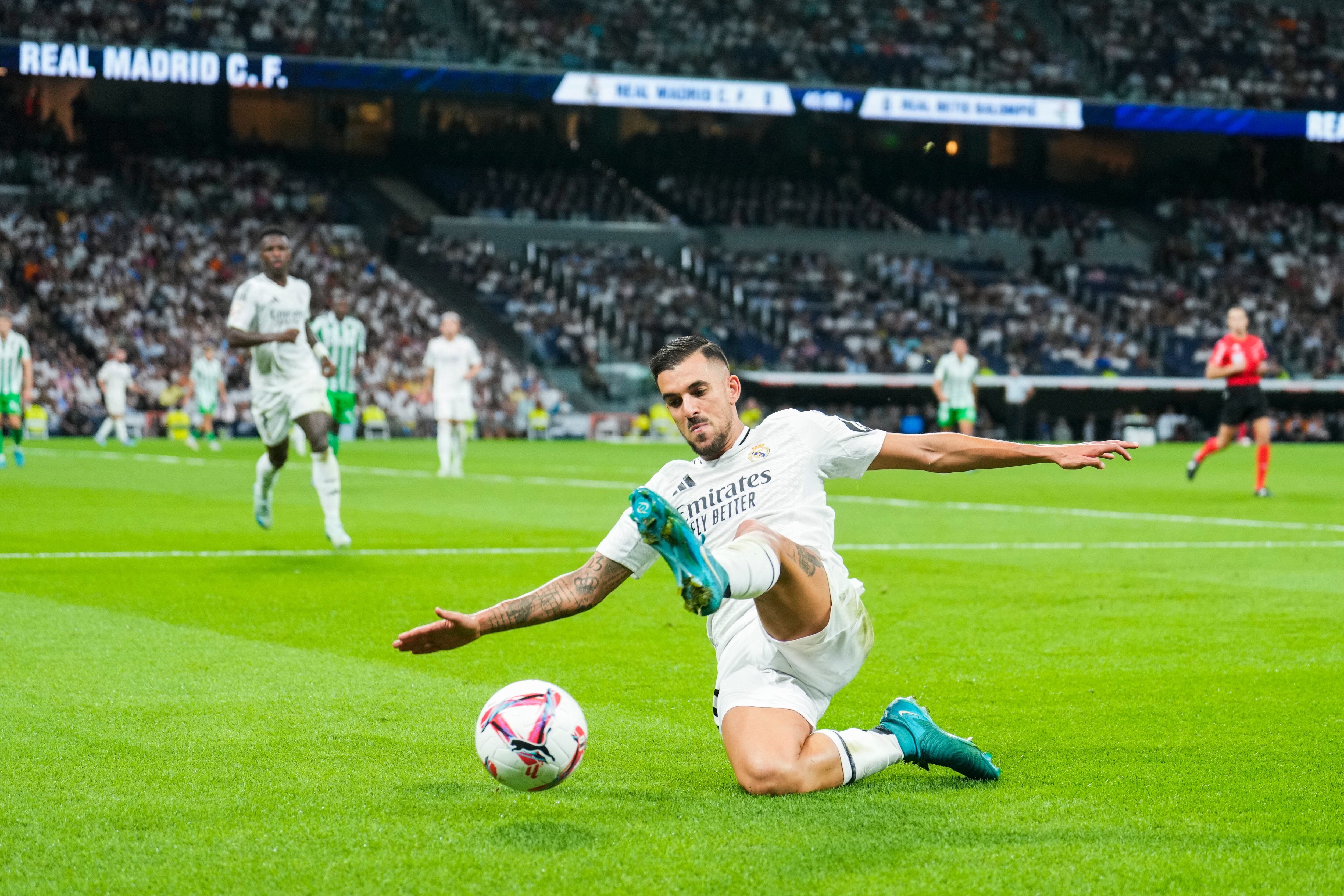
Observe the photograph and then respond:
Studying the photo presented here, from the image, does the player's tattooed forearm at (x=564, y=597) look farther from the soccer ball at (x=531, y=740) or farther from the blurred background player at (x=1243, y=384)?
the blurred background player at (x=1243, y=384)

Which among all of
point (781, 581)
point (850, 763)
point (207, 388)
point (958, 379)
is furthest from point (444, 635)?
point (207, 388)

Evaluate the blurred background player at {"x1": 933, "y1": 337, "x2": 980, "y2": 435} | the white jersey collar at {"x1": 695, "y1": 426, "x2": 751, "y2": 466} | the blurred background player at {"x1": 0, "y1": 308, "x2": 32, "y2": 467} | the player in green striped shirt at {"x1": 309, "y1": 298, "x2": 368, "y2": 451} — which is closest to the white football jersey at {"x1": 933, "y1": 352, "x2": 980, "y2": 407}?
the blurred background player at {"x1": 933, "y1": 337, "x2": 980, "y2": 435}

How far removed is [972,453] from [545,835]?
6.44 feet

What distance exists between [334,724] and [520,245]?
40.3 meters

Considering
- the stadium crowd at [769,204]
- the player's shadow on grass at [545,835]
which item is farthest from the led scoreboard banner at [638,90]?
the player's shadow on grass at [545,835]

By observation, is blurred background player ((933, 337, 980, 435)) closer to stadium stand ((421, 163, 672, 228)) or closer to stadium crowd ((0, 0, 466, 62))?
stadium stand ((421, 163, 672, 228))

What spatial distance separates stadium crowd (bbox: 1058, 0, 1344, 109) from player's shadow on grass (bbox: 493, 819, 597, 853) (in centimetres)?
4691

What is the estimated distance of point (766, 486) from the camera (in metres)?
5.12

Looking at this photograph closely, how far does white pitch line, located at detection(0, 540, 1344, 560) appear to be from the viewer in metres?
11.4

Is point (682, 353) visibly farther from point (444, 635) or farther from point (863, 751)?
point (863, 751)

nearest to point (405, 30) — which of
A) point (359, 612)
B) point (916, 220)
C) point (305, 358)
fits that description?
point (916, 220)

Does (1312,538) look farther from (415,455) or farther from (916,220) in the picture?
(916,220)

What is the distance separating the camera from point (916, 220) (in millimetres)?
49781

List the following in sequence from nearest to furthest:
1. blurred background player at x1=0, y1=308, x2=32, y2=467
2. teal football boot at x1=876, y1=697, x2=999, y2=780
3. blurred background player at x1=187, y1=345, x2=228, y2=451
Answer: teal football boot at x1=876, y1=697, x2=999, y2=780 → blurred background player at x1=0, y1=308, x2=32, y2=467 → blurred background player at x1=187, y1=345, x2=228, y2=451
